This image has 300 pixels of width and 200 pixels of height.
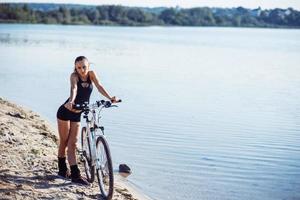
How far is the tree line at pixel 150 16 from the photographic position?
129625mm

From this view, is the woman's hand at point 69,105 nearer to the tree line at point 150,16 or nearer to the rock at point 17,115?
the rock at point 17,115

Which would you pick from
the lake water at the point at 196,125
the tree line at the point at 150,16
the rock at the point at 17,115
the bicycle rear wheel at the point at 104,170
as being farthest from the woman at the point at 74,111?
the tree line at the point at 150,16

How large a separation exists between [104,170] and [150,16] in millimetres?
142360

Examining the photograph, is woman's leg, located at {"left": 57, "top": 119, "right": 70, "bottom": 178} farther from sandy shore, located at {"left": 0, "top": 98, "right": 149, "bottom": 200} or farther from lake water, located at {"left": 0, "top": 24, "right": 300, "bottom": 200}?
lake water, located at {"left": 0, "top": 24, "right": 300, "bottom": 200}

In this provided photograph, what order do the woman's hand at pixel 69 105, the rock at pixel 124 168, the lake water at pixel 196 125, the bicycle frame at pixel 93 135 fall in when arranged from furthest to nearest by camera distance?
the rock at pixel 124 168
the lake water at pixel 196 125
the bicycle frame at pixel 93 135
the woman's hand at pixel 69 105

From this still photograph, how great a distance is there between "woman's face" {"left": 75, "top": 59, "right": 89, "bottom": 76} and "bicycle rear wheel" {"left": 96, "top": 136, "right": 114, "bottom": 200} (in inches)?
32.8

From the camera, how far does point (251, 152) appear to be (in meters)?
10.4

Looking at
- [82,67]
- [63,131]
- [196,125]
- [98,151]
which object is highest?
[82,67]

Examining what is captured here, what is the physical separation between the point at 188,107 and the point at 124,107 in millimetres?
1991

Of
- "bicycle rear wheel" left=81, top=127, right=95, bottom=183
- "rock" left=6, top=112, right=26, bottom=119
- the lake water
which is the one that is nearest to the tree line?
the lake water

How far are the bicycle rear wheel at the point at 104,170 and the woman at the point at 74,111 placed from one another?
418 millimetres

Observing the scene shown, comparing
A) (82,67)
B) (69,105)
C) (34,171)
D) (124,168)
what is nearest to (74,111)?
(69,105)

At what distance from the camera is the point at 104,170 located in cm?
A: 635

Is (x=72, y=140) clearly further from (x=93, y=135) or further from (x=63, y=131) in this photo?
(x=93, y=135)
